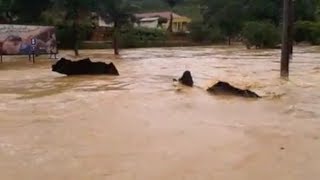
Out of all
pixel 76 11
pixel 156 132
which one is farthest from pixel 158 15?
pixel 156 132

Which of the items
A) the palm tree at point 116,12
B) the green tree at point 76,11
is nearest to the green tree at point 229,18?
the palm tree at point 116,12

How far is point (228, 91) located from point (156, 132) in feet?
19.7

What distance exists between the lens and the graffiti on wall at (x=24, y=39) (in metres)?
31.2

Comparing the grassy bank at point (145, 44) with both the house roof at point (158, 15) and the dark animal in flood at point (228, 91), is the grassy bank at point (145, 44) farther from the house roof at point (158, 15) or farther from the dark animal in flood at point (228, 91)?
the dark animal in flood at point (228, 91)

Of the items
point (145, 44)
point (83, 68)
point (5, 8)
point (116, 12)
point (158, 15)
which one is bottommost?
point (83, 68)

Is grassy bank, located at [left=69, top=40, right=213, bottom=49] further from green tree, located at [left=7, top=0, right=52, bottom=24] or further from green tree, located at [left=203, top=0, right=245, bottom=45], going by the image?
green tree, located at [left=7, top=0, right=52, bottom=24]

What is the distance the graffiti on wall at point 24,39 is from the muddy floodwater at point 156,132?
1305cm

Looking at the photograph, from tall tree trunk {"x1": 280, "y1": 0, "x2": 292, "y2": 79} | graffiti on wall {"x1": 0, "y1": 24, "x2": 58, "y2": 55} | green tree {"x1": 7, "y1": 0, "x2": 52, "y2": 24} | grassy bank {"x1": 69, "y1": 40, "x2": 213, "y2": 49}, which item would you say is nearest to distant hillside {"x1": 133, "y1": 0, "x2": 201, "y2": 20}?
grassy bank {"x1": 69, "y1": 40, "x2": 213, "y2": 49}

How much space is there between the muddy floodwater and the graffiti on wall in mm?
13050

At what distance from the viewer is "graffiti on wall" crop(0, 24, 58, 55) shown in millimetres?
31234

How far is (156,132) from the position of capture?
10250 mm

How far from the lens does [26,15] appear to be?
45906 mm

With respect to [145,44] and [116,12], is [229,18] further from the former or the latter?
[116,12]

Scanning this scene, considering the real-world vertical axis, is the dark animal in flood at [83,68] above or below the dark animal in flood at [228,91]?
above
